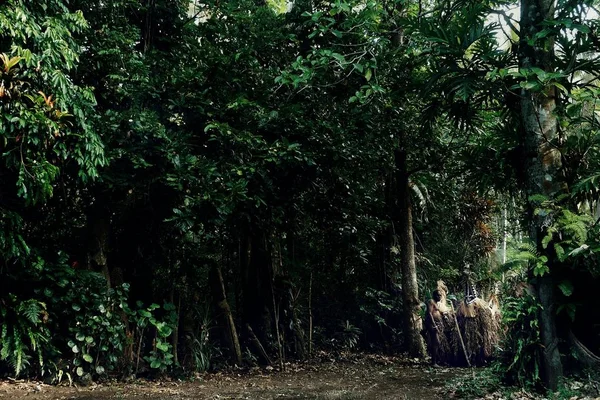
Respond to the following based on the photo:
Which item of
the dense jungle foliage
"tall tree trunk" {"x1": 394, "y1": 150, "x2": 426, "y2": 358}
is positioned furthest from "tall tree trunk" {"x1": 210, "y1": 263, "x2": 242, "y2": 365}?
"tall tree trunk" {"x1": 394, "y1": 150, "x2": 426, "y2": 358}

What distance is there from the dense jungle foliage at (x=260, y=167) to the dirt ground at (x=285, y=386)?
36cm

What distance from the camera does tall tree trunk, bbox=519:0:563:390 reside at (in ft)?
19.2

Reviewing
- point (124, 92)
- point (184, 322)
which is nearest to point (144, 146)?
point (124, 92)

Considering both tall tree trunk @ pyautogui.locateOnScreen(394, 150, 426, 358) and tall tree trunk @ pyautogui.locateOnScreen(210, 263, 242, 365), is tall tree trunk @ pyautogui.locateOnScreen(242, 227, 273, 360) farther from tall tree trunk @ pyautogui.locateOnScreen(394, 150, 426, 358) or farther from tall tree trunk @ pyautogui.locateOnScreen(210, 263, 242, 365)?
tall tree trunk @ pyautogui.locateOnScreen(394, 150, 426, 358)

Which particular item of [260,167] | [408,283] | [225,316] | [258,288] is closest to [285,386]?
[225,316]

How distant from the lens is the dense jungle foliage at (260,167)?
5.72 m

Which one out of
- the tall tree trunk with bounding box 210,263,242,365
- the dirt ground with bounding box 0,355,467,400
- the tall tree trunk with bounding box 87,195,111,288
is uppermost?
the tall tree trunk with bounding box 87,195,111,288

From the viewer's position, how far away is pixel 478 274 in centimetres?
1462

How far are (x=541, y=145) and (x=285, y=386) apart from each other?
4.66 metres

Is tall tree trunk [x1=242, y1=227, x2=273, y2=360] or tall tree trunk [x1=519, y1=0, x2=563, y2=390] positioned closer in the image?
tall tree trunk [x1=519, y1=0, x2=563, y2=390]

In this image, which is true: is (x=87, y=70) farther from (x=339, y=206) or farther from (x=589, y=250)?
(x=589, y=250)

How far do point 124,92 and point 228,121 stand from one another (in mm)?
1499

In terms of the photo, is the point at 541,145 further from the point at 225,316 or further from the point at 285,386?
the point at 225,316

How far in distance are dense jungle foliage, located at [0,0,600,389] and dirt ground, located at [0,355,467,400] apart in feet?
1.19
